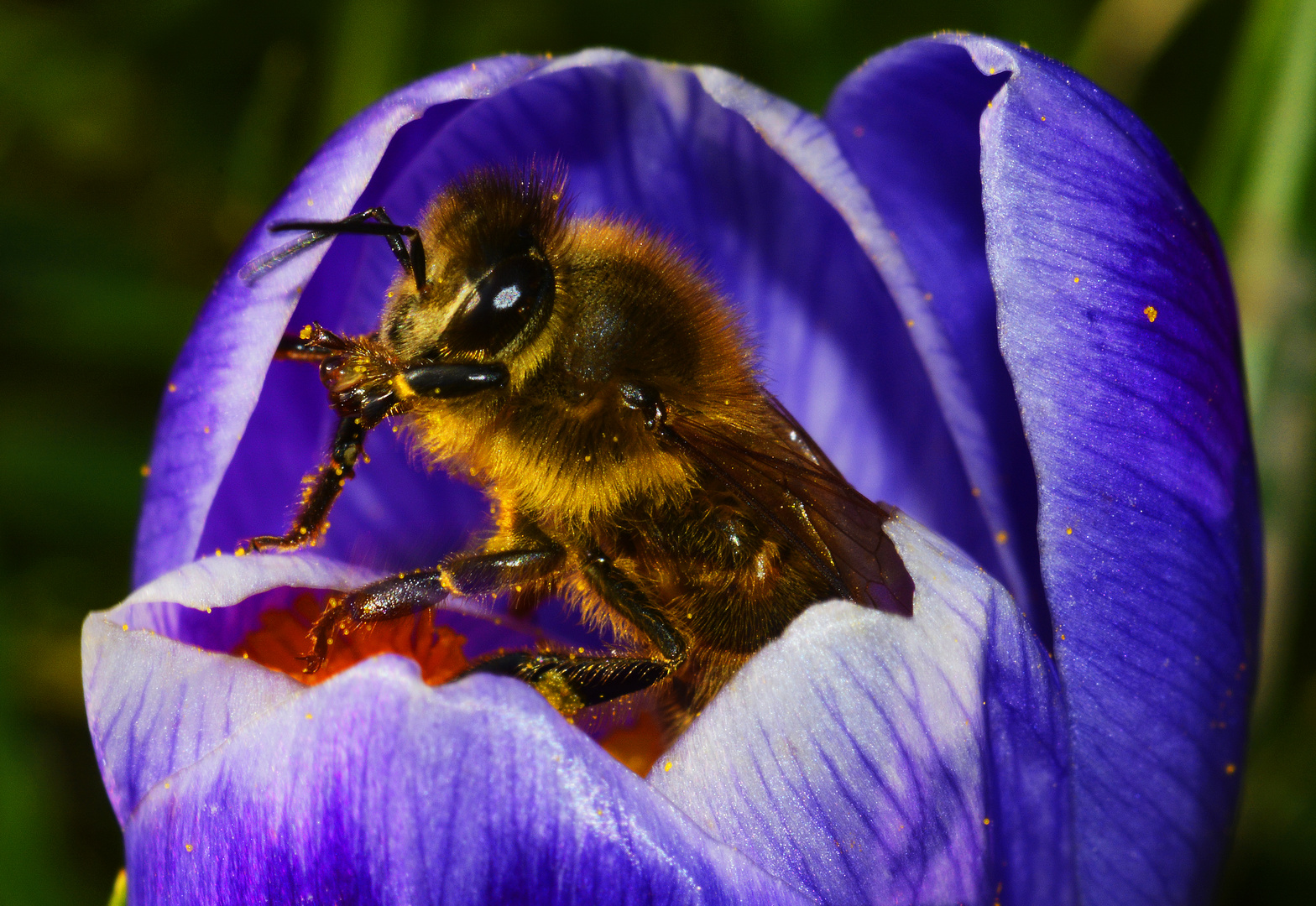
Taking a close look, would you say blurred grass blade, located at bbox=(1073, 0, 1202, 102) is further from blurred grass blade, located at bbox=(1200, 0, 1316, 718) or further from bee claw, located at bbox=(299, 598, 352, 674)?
bee claw, located at bbox=(299, 598, 352, 674)

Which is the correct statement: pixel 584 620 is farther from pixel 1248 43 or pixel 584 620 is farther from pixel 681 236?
pixel 1248 43

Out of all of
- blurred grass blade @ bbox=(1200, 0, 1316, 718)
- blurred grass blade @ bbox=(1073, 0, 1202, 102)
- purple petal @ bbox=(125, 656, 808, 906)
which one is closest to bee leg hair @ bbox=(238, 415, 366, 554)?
purple petal @ bbox=(125, 656, 808, 906)

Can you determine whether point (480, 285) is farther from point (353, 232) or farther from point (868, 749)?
point (868, 749)

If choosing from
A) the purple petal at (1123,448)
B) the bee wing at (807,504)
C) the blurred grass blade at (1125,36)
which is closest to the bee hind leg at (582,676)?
the bee wing at (807,504)

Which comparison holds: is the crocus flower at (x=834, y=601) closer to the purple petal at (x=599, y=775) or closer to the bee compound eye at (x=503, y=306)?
the purple petal at (x=599, y=775)

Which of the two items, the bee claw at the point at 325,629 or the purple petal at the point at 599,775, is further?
the bee claw at the point at 325,629

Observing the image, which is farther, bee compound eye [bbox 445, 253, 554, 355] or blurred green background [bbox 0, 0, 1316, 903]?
blurred green background [bbox 0, 0, 1316, 903]
